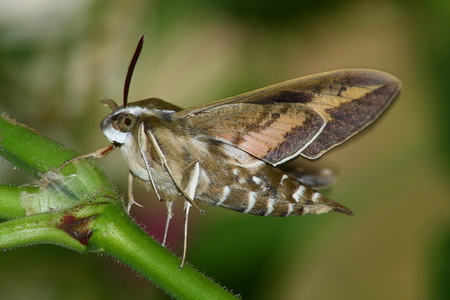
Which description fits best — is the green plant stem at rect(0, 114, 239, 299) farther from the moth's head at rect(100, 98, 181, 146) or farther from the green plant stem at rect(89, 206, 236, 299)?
the moth's head at rect(100, 98, 181, 146)

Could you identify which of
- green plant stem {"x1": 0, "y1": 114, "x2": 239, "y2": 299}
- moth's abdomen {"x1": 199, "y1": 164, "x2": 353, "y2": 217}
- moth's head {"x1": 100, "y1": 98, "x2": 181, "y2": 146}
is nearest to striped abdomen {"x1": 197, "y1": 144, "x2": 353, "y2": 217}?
moth's abdomen {"x1": 199, "y1": 164, "x2": 353, "y2": 217}

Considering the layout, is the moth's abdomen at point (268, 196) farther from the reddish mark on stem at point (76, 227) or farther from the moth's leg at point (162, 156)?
the reddish mark on stem at point (76, 227)

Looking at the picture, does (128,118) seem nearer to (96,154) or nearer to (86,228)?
(96,154)

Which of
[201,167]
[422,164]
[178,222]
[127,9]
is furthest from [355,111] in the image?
[127,9]

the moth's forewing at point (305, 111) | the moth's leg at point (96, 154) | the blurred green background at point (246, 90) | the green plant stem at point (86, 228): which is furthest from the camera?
the blurred green background at point (246, 90)

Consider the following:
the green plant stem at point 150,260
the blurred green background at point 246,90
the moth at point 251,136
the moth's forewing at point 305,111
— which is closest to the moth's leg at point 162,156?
the moth at point 251,136

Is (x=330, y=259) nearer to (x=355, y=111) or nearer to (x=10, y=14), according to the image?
(x=355, y=111)

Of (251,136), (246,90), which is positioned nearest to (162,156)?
(251,136)

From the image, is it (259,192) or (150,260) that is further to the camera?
(259,192)
